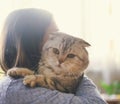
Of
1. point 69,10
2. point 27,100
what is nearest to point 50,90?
point 27,100

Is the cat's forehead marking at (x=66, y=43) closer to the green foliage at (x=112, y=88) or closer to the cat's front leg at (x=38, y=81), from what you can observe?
the cat's front leg at (x=38, y=81)

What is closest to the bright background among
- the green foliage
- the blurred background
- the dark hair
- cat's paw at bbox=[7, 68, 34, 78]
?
the blurred background

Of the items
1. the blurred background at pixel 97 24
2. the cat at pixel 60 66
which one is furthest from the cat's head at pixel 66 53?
the blurred background at pixel 97 24

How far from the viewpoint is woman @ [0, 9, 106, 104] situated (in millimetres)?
1021

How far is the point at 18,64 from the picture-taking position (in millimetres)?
1102

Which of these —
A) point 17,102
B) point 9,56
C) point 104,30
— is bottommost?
point 104,30

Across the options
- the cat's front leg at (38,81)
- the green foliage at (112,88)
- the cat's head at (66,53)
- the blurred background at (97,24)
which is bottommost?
the green foliage at (112,88)

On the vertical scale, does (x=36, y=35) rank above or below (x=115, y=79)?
above

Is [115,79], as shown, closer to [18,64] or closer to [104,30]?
[104,30]

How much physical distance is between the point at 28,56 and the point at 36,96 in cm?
16

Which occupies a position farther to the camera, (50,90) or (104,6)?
(104,6)

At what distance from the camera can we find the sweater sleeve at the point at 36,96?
3.33ft

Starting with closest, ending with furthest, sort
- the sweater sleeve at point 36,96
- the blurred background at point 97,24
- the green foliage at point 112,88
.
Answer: the sweater sleeve at point 36,96 < the green foliage at point 112,88 < the blurred background at point 97,24

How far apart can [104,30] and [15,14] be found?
2494 mm
